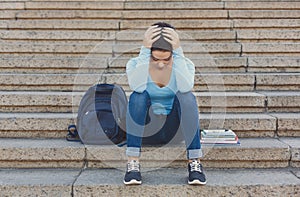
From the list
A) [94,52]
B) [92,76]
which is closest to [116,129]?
[92,76]

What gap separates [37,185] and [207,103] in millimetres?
1700

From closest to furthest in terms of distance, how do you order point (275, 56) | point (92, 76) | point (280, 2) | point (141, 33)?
point (92, 76) → point (275, 56) → point (141, 33) → point (280, 2)

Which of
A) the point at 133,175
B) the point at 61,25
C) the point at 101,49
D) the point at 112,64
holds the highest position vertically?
the point at 61,25

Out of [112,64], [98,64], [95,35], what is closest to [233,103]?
[112,64]

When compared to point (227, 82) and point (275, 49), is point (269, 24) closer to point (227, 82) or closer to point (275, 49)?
point (275, 49)

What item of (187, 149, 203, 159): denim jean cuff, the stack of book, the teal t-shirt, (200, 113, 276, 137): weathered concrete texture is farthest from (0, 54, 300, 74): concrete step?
(187, 149, 203, 159): denim jean cuff

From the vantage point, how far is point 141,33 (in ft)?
15.8

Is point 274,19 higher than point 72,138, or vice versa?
point 274,19

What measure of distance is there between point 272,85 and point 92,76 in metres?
1.86

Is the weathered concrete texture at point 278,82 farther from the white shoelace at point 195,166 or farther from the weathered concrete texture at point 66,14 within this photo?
the weathered concrete texture at point 66,14

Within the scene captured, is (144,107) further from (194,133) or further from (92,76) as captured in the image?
(92,76)

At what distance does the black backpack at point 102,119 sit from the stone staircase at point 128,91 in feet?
0.28

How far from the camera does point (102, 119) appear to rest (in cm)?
294

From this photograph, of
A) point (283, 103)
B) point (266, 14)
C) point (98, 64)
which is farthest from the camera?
point (266, 14)
